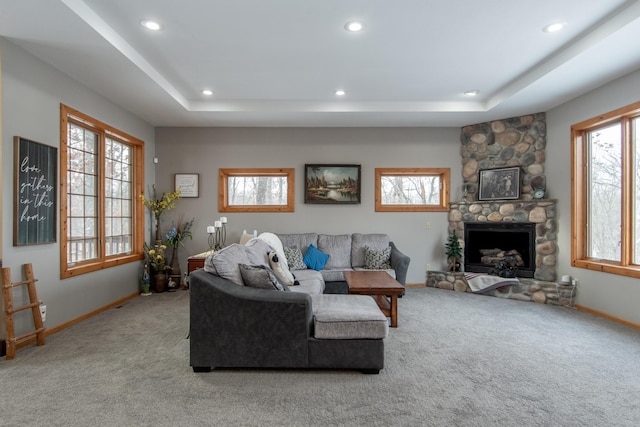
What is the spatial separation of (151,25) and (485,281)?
17.2 feet

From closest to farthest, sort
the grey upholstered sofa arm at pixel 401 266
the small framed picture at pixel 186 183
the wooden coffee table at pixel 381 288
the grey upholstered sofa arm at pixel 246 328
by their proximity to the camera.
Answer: the grey upholstered sofa arm at pixel 246 328, the wooden coffee table at pixel 381 288, the grey upholstered sofa arm at pixel 401 266, the small framed picture at pixel 186 183

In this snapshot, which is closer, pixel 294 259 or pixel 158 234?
pixel 294 259

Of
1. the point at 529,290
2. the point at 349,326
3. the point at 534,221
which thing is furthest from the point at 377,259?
the point at 349,326

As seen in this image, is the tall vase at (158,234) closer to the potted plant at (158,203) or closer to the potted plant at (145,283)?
the potted plant at (158,203)

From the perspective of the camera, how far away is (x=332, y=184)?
5598 millimetres

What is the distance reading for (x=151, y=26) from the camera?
113 inches

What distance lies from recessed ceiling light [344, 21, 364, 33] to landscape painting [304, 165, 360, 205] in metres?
2.80

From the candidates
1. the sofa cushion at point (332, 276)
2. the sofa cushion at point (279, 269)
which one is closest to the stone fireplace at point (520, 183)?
the sofa cushion at point (332, 276)

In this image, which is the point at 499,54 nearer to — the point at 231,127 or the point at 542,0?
the point at 542,0

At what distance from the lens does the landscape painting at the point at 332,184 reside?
5590mm

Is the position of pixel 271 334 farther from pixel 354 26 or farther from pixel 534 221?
pixel 534 221

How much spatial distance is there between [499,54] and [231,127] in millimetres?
4046

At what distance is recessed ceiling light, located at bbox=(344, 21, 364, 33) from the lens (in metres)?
2.82

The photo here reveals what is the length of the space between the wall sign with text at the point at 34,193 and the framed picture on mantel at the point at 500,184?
5.72 m
